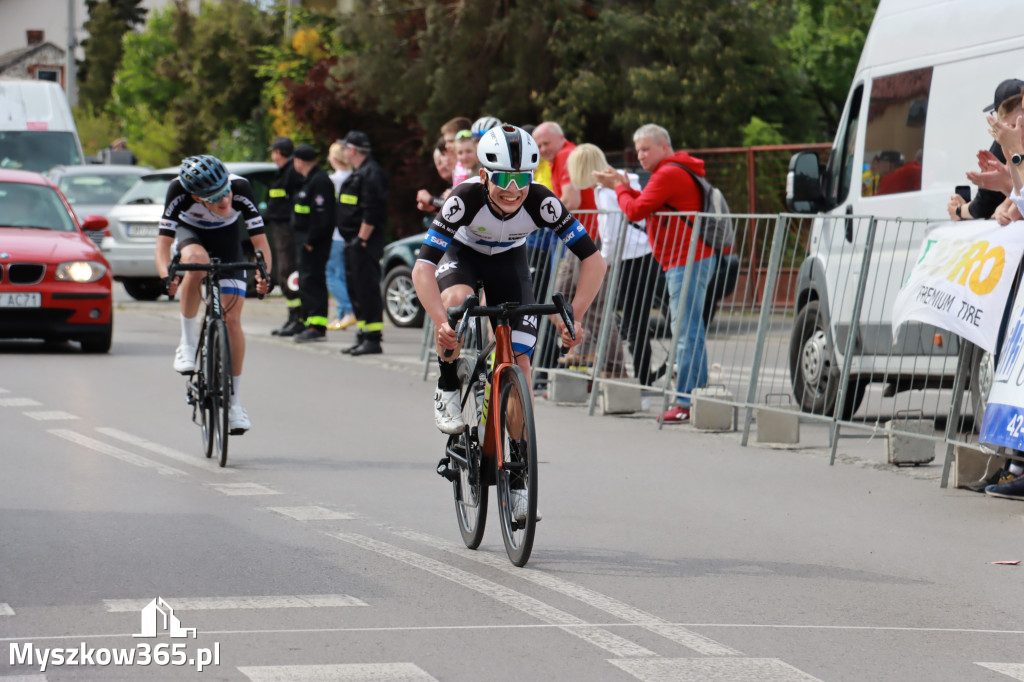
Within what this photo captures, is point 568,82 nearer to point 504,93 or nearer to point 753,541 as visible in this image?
point 504,93

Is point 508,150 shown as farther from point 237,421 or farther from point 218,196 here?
point 237,421

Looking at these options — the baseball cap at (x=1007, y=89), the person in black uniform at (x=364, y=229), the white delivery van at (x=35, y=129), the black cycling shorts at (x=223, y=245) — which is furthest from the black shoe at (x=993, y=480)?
the white delivery van at (x=35, y=129)

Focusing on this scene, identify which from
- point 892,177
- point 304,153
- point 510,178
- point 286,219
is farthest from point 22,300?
point 510,178

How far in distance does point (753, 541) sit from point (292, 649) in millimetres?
2818

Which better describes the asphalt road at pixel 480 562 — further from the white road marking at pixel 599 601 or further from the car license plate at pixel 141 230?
the car license plate at pixel 141 230

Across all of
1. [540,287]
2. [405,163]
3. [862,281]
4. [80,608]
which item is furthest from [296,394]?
[405,163]

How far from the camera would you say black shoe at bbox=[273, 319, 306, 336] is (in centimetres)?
1866

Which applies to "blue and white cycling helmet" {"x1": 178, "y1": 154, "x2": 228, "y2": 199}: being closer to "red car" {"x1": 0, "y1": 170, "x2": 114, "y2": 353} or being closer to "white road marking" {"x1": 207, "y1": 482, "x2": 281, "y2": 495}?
"white road marking" {"x1": 207, "y1": 482, "x2": 281, "y2": 495}

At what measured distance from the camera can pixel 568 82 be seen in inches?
1061

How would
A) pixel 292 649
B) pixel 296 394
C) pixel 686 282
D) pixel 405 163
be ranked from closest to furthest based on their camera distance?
pixel 292 649 < pixel 686 282 < pixel 296 394 < pixel 405 163

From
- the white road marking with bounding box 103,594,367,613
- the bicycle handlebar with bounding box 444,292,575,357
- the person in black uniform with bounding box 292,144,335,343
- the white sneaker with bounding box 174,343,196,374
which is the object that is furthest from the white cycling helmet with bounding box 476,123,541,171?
the person in black uniform with bounding box 292,144,335,343

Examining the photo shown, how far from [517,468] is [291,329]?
41.3 ft

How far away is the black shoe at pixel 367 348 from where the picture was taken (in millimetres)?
16688

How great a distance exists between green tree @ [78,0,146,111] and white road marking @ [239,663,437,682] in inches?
3854
